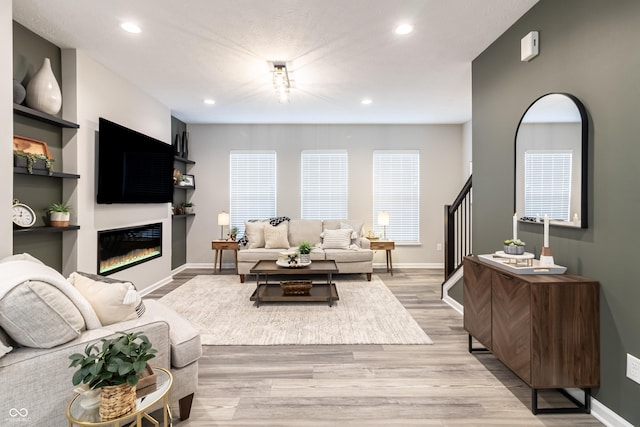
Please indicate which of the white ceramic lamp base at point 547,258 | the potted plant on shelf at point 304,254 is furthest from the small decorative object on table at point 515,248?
the potted plant on shelf at point 304,254

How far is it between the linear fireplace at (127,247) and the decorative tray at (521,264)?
3.86 metres

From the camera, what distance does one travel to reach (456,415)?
1.94 metres

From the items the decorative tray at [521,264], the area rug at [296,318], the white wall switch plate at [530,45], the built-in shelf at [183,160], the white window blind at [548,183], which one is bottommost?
the area rug at [296,318]

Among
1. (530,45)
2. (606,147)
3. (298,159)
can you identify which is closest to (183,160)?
(298,159)

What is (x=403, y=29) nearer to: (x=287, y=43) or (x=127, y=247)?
(x=287, y=43)

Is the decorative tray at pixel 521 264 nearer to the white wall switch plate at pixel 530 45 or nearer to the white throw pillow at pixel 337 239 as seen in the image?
the white wall switch plate at pixel 530 45

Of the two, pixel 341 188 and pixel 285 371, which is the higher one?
pixel 341 188

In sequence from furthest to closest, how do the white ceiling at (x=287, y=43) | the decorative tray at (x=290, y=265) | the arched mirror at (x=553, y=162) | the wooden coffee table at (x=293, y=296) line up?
the decorative tray at (x=290, y=265) < the wooden coffee table at (x=293, y=296) < the white ceiling at (x=287, y=43) < the arched mirror at (x=553, y=162)

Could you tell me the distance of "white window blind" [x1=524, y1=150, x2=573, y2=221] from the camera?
7.03ft

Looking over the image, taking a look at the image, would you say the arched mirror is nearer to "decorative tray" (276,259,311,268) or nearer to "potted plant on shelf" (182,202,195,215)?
"decorative tray" (276,259,311,268)

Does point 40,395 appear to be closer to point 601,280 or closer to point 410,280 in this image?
point 601,280

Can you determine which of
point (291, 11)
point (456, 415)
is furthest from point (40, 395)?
point (291, 11)

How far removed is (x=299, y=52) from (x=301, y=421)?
3.11m

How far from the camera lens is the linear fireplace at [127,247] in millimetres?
A: 3684
